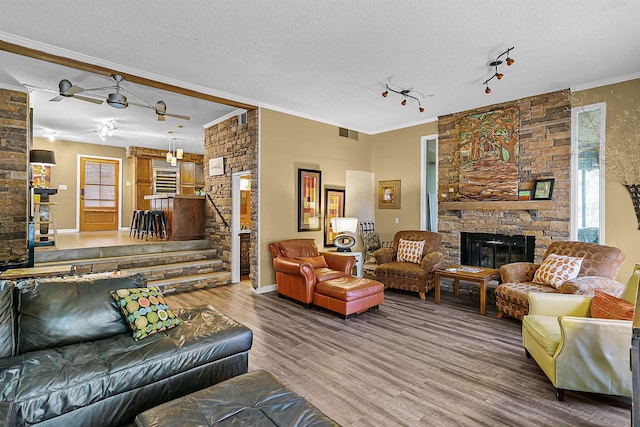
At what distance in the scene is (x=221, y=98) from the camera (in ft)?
16.6

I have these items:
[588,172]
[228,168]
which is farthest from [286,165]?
[588,172]

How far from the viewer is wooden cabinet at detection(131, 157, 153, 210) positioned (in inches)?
371

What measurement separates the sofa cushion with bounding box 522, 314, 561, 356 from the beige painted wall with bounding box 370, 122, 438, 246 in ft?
11.7

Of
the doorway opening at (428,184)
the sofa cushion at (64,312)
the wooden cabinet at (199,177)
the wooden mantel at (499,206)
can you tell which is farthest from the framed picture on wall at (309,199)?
the wooden cabinet at (199,177)

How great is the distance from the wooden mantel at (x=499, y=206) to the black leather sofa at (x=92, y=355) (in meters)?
4.34

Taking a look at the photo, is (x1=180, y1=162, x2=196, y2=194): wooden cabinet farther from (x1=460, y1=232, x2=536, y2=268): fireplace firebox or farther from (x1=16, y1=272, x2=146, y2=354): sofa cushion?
(x1=460, y1=232, x2=536, y2=268): fireplace firebox

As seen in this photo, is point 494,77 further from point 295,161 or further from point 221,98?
point 221,98

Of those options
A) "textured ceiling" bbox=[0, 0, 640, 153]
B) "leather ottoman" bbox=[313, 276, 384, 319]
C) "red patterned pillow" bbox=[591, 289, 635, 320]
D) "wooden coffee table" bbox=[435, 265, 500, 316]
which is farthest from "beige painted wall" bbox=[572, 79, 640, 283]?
"leather ottoman" bbox=[313, 276, 384, 319]

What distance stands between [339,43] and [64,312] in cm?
340

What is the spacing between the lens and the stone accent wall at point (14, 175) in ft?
14.1

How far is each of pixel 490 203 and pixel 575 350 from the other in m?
3.24

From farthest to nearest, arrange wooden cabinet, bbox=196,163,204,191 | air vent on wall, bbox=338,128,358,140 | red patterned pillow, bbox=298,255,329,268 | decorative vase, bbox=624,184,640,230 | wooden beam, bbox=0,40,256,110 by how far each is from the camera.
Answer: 1. wooden cabinet, bbox=196,163,204,191
2. air vent on wall, bbox=338,128,358,140
3. red patterned pillow, bbox=298,255,329,268
4. decorative vase, bbox=624,184,640,230
5. wooden beam, bbox=0,40,256,110

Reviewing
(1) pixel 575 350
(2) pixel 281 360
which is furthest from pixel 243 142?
(1) pixel 575 350

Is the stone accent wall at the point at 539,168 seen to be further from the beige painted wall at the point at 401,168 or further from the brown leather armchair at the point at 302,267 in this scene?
the brown leather armchair at the point at 302,267
